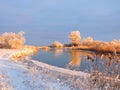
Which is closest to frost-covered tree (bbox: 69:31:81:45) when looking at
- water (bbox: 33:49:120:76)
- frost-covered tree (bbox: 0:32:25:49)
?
frost-covered tree (bbox: 0:32:25:49)

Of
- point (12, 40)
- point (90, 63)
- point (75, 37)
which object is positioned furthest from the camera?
point (75, 37)

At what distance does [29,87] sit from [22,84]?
44 cm

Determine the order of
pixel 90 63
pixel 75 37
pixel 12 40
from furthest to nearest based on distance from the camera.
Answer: pixel 75 37 → pixel 12 40 → pixel 90 63

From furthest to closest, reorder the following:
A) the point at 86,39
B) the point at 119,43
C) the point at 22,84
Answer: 1. the point at 86,39
2. the point at 119,43
3. the point at 22,84

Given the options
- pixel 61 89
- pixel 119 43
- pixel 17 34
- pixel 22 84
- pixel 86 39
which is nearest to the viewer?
pixel 61 89

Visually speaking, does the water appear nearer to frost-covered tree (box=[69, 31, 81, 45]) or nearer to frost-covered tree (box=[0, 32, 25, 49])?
frost-covered tree (box=[0, 32, 25, 49])

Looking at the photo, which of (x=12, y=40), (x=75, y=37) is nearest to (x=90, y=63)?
(x=12, y=40)

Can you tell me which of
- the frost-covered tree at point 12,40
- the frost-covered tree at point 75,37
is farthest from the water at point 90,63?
the frost-covered tree at point 75,37

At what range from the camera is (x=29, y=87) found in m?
8.83

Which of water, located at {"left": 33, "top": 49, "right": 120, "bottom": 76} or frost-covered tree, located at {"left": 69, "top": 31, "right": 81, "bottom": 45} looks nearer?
water, located at {"left": 33, "top": 49, "right": 120, "bottom": 76}

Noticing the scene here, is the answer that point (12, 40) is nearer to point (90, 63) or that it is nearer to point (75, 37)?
point (75, 37)

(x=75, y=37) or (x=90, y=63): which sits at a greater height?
(x=75, y=37)

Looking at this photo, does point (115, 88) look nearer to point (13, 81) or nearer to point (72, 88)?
point (72, 88)

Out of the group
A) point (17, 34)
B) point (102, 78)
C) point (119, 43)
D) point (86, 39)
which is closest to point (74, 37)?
point (86, 39)
